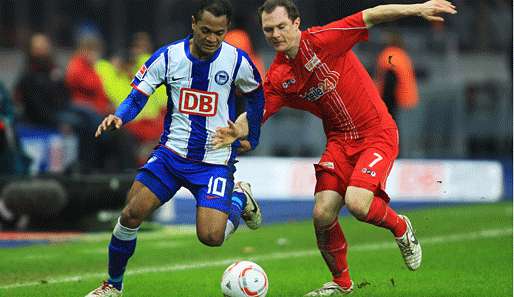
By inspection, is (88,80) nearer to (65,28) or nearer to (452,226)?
(65,28)

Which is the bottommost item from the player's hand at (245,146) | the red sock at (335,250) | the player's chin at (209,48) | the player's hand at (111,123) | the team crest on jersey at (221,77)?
the red sock at (335,250)

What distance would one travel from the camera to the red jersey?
26.9ft

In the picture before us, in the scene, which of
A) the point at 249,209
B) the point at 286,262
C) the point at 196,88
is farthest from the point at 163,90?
the point at 196,88

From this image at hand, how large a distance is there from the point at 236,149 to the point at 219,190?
0.35m

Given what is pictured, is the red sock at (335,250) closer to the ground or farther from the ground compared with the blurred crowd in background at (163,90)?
farther from the ground

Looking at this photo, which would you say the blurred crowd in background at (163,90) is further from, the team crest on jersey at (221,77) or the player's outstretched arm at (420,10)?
the player's outstretched arm at (420,10)

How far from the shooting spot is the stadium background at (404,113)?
17.0 m

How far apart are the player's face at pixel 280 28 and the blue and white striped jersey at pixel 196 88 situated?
0.82ft

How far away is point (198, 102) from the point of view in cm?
791

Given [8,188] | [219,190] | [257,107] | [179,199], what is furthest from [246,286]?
[179,199]

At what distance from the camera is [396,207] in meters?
16.5

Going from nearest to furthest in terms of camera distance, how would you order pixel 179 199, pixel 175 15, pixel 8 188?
pixel 8 188
pixel 179 199
pixel 175 15

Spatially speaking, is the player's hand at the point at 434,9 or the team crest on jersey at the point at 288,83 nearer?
the player's hand at the point at 434,9

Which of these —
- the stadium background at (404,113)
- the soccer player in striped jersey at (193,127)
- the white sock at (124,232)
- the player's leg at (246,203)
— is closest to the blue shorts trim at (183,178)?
the soccer player in striped jersey at (193,127)
